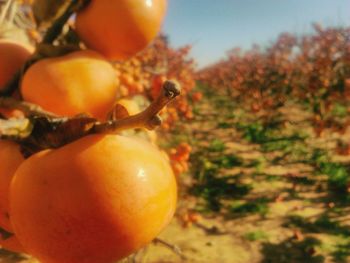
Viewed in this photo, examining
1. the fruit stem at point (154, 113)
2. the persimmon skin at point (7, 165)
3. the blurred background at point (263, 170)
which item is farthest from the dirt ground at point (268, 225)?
the fruit stem at point (154, 113)

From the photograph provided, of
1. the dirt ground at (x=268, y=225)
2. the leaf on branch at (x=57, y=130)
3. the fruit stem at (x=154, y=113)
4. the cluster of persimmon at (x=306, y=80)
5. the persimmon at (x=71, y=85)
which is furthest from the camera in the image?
the cluster of persimmon at (x=306, y=80)

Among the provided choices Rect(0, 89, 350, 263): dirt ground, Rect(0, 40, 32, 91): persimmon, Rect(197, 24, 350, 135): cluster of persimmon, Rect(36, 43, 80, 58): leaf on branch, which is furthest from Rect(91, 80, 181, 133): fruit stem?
Rect(197, 24, 350, 135): cluster of persimmon

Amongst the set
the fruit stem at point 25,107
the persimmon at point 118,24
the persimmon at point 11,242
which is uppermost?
the persimmon at point 118,24

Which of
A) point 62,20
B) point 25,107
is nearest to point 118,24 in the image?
point 62,20

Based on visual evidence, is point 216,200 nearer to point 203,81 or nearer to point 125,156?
point 125,156

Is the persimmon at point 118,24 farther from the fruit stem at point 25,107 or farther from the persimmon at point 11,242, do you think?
the persimmon at point 11,242

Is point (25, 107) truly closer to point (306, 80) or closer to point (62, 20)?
point (62, 20)

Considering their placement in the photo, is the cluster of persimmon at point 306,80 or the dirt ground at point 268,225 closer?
the dirt ground at point 268,225
